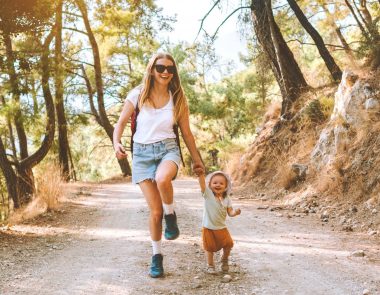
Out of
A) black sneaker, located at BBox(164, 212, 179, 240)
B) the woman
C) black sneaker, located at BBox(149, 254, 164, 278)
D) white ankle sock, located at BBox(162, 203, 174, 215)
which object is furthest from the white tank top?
black sneaker, located at BBox(149, 254, 164, 278)

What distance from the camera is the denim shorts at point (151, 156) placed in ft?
13.8

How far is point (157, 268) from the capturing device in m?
4.31

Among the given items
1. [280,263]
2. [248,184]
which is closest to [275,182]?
[248,184]

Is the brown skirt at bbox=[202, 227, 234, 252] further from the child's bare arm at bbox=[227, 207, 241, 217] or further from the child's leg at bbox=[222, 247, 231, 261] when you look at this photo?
the child's bare arm at bbox=[227, 207, 241, 217]

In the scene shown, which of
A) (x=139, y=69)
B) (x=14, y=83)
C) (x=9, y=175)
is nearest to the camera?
(x=9, y=175)

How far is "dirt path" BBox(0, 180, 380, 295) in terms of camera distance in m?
4.00

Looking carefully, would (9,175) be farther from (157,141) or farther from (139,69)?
(139,69)

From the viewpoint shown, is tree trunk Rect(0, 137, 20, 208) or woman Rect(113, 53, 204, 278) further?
tree trunk Rect(0, 137, 20, 208)

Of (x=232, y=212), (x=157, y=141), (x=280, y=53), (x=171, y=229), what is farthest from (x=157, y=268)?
(x=280, y=53)

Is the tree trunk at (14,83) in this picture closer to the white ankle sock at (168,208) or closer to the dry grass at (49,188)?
the dry grass at (49,188)

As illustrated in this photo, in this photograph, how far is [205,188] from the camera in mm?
4305

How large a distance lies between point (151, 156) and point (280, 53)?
8887 millimetres

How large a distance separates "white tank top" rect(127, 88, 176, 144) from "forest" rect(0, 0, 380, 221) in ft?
16.6

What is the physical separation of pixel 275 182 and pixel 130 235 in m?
4.98
